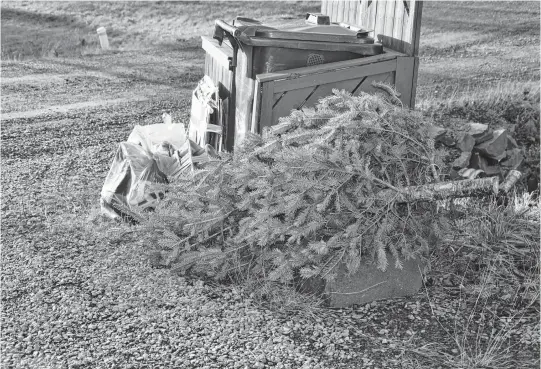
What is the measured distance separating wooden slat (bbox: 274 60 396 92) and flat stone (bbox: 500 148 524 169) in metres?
2.64

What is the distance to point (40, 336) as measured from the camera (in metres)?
4.05

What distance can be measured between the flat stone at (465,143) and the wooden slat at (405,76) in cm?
175

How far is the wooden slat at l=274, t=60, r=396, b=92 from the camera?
5469 millimetres

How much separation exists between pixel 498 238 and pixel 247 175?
70.8 inches

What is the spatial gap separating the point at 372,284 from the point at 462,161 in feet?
10.7

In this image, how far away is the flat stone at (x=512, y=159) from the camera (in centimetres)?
770

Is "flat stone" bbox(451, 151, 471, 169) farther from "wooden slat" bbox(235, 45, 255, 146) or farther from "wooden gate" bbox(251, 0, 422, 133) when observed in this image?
"wooden slat" bbox(235, 45, 255, 146)

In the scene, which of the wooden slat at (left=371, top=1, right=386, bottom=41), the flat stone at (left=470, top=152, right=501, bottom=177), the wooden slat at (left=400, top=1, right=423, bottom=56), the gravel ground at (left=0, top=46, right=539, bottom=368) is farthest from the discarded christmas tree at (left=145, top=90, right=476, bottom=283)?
the flat stone at (left=470, top=152, right=501, bottom=177)

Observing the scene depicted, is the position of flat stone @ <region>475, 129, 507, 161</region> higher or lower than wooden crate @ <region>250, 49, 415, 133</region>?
lower

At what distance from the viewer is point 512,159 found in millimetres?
7816

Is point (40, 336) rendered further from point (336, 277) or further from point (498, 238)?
point (498, 238)

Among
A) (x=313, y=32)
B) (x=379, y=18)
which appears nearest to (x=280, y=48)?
(x=313, y=32)

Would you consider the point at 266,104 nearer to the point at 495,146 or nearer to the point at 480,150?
the point at 480,150

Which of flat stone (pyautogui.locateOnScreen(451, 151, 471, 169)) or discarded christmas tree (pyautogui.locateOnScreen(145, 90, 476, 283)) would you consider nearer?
discarded christmas tree (pyautogui.locateOnScreen(145, 90, 476, 283))
